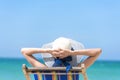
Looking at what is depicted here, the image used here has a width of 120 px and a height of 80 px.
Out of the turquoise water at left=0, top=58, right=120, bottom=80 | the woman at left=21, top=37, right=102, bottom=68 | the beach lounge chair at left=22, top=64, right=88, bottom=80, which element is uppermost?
the turquoise water at left=0, top=58, right=120, bottom=80

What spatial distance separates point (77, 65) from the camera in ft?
14.8

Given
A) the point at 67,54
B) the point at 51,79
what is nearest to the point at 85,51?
the point at 67,54

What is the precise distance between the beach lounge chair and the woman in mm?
135

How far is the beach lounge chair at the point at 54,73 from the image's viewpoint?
13.9 ft

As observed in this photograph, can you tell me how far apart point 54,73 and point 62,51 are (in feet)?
0.77

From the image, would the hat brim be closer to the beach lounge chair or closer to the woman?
the woman

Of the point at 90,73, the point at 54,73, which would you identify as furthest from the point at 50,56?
the point at 90,73

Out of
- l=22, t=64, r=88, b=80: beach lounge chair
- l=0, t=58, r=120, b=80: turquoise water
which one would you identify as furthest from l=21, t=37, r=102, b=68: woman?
l=0, t=58, r=120, b=80: turquoise water

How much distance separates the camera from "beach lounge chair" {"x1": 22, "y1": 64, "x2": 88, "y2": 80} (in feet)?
13.9

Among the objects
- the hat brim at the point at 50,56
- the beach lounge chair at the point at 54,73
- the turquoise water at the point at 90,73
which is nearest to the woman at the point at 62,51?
the hat brim at the point at 50,56

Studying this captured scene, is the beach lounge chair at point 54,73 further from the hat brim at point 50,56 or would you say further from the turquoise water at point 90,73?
the turquoise water at point 90,73

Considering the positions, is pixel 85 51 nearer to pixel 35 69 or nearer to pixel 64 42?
pixel 64 42

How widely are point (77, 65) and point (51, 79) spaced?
0.31 meters

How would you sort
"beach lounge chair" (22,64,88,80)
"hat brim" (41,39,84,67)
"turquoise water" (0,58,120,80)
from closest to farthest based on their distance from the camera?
1. "beach lounge chair" (22,64,88,80)
2. "hat brim" (41,39,84,67)
3. "turquoise water" (0,58,120,80)
